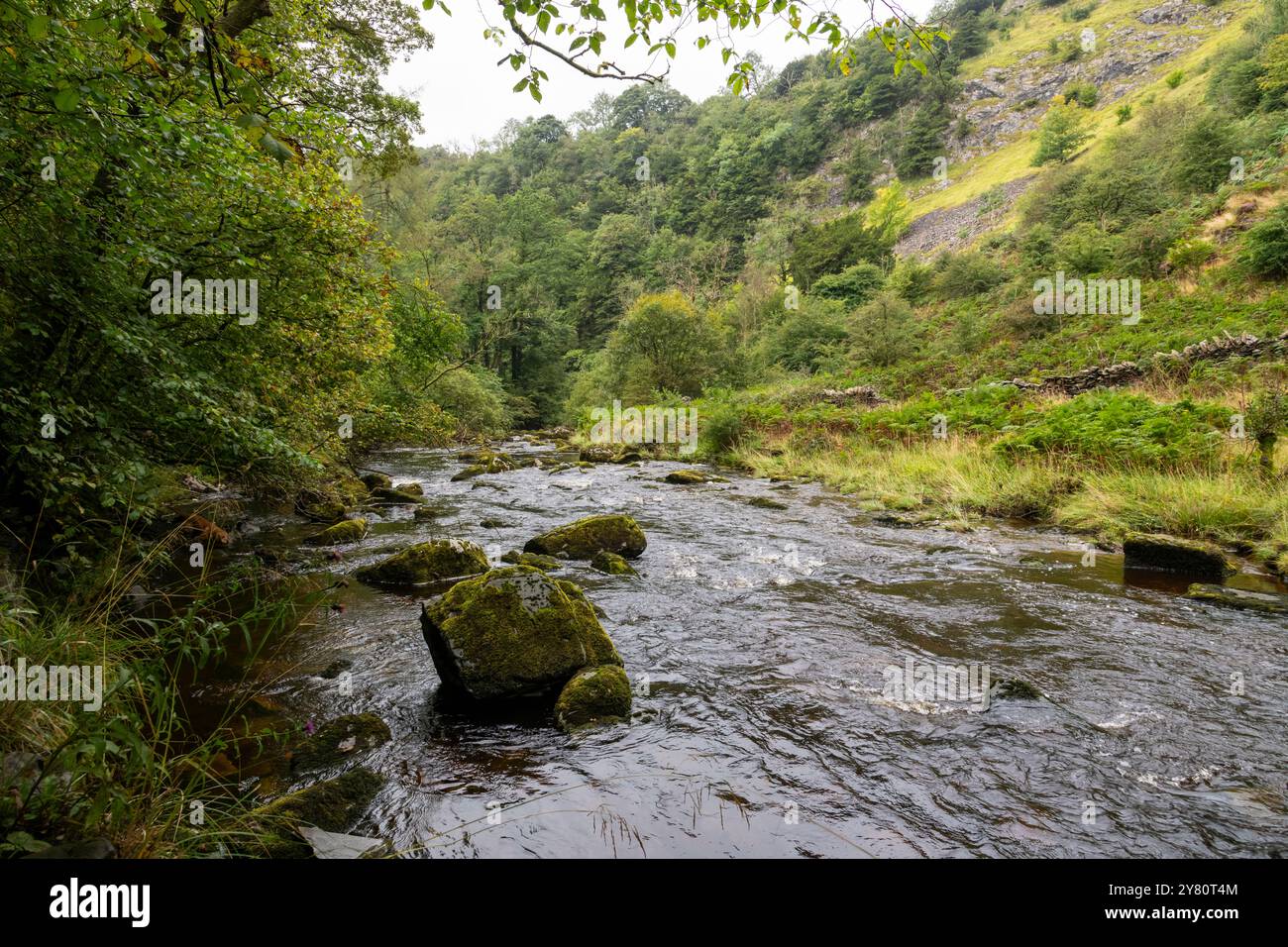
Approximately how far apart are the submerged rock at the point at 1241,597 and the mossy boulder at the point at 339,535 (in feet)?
32.7

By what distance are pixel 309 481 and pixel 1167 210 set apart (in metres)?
29.3

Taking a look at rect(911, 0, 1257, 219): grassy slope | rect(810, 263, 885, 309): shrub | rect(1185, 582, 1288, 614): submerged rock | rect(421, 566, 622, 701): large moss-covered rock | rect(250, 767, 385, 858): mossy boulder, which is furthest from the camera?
rect(911, 0, 1257, 219): grassy slope

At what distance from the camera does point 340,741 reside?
3469mm

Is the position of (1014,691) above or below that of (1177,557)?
below

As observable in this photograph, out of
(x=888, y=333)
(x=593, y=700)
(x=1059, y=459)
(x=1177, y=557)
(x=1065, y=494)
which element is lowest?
(x=593, y=700)

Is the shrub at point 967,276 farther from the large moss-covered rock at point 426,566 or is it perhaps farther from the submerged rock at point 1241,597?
the large moss-covered rock at point 426,566

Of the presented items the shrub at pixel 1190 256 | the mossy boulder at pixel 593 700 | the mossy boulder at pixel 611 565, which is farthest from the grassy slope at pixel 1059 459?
the mossy boulder at pixel 593 700

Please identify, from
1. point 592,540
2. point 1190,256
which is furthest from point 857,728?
point 1190,256

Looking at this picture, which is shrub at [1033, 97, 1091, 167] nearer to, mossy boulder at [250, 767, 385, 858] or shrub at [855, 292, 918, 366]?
shrub at [855, 292, 918, 366]

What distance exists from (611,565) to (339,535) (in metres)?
4.10

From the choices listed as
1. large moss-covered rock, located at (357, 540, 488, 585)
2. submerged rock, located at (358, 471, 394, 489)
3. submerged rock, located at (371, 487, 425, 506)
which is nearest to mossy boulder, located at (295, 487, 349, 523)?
submerged rock, located at (371, 487, 425, 506)

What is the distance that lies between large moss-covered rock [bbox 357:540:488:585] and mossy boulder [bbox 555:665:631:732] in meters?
3.38

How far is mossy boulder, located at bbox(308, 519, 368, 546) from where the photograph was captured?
831 cm

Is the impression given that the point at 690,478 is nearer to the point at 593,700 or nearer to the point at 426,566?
the point at 426,566
